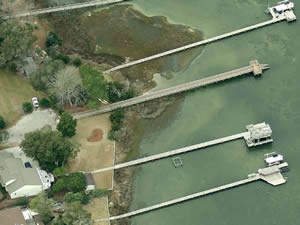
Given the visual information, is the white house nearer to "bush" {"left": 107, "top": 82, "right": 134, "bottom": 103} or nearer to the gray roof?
the gray roof

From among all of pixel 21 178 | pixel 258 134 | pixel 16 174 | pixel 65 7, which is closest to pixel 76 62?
pixel 65 7

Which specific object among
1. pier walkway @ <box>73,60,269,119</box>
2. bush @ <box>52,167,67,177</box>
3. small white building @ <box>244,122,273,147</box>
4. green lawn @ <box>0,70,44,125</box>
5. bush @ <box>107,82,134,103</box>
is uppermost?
green lawn @ <box>0,70,44,125</box>

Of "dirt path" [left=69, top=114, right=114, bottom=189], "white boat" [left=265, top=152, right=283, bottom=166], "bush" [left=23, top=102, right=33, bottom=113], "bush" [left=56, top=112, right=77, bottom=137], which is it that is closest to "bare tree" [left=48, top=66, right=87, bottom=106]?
"dirt path" [left=69, top=114, right=114, bottom=189]

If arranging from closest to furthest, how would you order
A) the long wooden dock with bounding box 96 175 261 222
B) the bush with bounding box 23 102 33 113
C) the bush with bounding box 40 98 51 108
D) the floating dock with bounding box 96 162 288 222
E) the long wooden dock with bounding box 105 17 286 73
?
1. the long wooden dock with bounding box 96 175 261 222
2. the floating dock with bounding box 96 162 288 222
3. the bush with bounding box 23 102 33 113
4. the bush with bounding box 40 98 51 108
5. the long wooden dock with bounding box 105 17 286 73

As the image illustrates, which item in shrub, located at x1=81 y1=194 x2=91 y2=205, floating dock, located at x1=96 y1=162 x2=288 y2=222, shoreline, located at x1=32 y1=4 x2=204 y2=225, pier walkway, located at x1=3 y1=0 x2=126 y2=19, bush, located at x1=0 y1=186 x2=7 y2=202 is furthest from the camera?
pier walkway, located at x1=3 y1=0 x2=126 y2=19

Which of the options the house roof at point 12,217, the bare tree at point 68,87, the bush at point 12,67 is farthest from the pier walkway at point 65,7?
the house roof at point 12,217

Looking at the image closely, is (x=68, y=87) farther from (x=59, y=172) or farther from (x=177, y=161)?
(x=177, y=161)

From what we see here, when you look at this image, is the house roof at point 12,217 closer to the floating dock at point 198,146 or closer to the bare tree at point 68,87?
the floating dock at point 198,146
